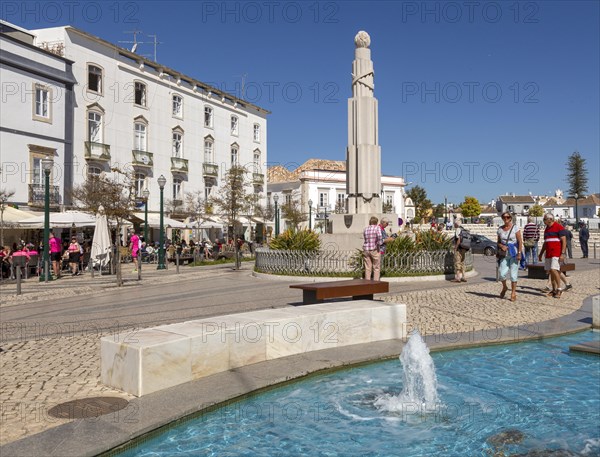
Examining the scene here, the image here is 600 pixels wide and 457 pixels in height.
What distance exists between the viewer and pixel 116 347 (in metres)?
5.66

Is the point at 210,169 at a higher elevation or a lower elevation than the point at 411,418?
higher

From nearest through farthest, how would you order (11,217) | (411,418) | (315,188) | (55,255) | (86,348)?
1. (411,418)
2. (86,348)
3. (55,255)
4. (11,217)
5. (315,188)

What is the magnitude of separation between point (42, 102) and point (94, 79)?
537 cm

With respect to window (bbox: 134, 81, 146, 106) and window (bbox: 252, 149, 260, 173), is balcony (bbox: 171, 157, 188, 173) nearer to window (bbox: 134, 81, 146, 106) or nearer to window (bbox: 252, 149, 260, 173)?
window (bbox: 134, 81, 146, 106)

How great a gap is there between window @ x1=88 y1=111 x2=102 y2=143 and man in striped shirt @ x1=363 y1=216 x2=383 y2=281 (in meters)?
26.3

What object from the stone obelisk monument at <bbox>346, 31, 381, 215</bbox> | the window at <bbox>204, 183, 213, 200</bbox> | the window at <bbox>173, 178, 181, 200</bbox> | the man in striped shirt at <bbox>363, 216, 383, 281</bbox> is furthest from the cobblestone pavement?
the window at <bbox>204, 183, 213, 200</bbox>

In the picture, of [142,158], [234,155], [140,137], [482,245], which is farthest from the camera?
[234,155]

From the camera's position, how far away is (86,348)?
767 centimetres

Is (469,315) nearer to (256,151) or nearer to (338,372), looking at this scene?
(338,372)

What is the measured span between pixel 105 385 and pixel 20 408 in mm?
894

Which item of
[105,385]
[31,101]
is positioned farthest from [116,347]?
[31,101]

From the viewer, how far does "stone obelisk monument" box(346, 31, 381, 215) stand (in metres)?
19.7

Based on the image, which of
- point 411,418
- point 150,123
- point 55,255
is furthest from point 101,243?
point 150,123

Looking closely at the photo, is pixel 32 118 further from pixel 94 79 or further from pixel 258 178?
pixel 258 178
